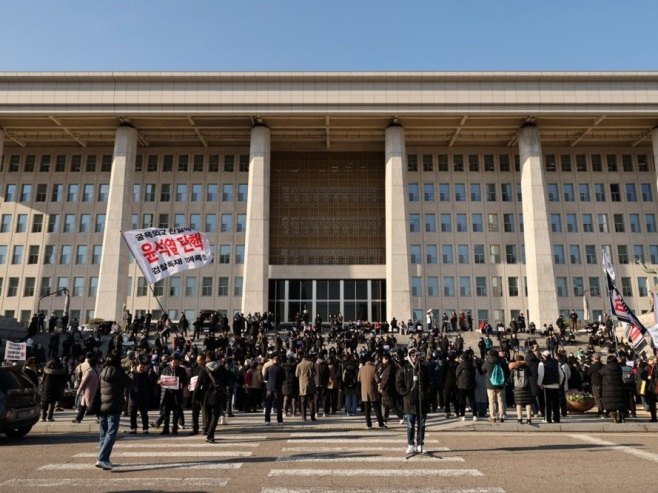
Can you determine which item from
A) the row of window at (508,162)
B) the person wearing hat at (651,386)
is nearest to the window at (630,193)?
the row of window at (508,162)

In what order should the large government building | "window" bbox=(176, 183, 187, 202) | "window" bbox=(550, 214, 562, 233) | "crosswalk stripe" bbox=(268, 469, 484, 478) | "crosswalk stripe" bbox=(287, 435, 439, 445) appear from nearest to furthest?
"crosswalk stripe" bbox=(268, 469, 484, 478) < "crosswalk stripe" bbox=(287, 435, 439, 445) < the large government building < "window" bbox=(550, 214, 562, 233) < "window" bbox=(176, 183, 187, 202)

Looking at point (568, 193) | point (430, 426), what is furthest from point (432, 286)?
point (430, 426)

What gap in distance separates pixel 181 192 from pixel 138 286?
9186 millimetres

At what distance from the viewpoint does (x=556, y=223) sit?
1991 inches

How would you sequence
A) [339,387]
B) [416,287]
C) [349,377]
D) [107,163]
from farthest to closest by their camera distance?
[107,163]
[416,287]
[339,387]
[349,377]

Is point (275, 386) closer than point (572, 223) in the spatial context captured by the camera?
Yes

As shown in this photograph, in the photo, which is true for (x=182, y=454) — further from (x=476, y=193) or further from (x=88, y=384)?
(x=476, y=193)

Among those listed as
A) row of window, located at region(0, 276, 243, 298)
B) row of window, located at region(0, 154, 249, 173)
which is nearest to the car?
row of window, located at region(0, 276, 243, 298)

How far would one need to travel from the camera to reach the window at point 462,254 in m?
50.0

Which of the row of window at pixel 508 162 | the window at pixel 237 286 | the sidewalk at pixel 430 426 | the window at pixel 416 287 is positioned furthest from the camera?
the row of window at pixel 508 162

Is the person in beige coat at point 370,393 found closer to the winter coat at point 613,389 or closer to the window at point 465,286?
the winter coat at point 613,389

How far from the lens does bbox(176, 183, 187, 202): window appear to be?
51.5 metres

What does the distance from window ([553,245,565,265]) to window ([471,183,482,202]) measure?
7.77 meters

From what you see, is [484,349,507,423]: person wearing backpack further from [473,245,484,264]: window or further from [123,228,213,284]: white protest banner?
[473,245,484,264]: window
